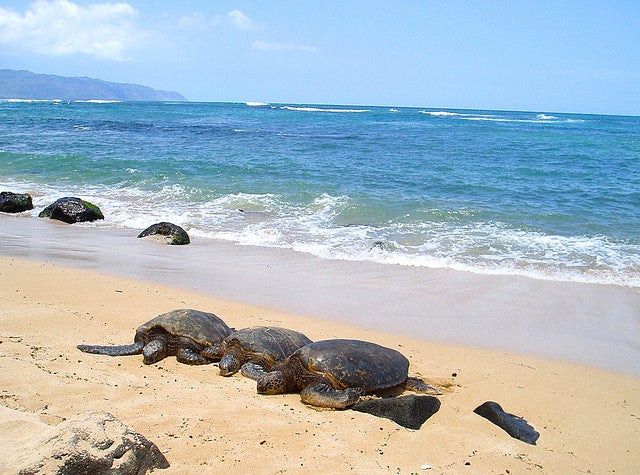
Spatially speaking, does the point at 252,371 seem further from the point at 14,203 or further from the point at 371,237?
the point at 14,203

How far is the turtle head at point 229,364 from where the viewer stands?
16.9 ft

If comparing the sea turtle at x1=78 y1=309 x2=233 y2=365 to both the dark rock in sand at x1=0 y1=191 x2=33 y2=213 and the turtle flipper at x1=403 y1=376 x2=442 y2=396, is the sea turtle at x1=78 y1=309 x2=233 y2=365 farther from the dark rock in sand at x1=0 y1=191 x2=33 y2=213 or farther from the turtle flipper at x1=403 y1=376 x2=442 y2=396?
the dark rock in sand at x1=0 y1=191 x2=33 y2=213

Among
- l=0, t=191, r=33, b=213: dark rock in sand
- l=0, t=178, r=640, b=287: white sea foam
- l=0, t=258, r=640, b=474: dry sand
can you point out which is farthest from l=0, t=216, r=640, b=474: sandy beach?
l=0, t=191, r=33, b=213: dark rock in sand

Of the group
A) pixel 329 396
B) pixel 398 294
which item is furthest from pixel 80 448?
pixel 398 294

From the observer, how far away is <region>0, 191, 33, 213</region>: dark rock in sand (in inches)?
516

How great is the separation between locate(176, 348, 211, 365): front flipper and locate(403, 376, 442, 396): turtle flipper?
2104 millimetres

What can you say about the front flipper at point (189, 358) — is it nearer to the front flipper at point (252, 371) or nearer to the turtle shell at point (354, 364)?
the front flipper at point (252, 371)

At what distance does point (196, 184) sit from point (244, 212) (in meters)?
4.12

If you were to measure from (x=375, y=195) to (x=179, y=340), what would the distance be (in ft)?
34.2

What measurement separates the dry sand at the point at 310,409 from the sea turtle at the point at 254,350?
0.18m

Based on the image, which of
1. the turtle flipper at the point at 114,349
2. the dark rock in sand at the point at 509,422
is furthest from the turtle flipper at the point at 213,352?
the dark rock in sand at the point at 509,422

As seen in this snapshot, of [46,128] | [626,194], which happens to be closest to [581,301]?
[626,194]

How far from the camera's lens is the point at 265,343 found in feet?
17.7

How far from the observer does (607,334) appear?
6.68m
